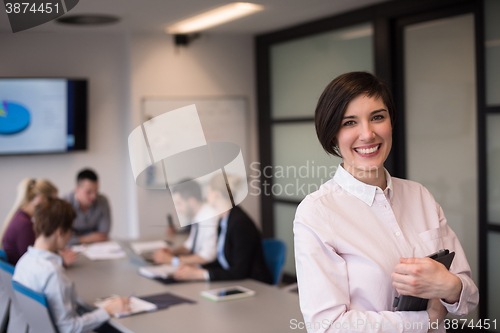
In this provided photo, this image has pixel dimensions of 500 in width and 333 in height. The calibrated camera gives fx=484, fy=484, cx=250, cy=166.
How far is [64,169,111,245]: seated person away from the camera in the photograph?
4.04 m

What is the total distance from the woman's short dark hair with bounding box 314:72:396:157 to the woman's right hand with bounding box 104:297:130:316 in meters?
1.40

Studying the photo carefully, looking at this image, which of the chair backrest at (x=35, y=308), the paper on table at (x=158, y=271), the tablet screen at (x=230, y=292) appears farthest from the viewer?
the paper on table at (x=158, y=271)

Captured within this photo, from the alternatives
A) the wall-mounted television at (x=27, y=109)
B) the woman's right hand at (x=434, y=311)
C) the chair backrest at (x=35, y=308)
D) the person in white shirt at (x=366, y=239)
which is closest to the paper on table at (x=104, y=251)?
the wall-mounted television at (x=27, y=109)

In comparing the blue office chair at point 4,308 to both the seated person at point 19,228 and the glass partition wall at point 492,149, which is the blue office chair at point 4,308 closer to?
the seated person at point 19,228

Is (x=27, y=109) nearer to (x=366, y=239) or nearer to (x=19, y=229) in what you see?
(x=19, y=229)

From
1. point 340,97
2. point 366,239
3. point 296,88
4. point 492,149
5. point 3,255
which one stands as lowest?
point 3,255

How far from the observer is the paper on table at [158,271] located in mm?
2935

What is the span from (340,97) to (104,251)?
2842 mm

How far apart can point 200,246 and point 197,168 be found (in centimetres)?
178

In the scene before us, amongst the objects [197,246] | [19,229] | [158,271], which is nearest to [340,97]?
[19,229]

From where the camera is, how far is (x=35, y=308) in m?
2.07

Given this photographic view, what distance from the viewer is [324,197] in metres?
1.33

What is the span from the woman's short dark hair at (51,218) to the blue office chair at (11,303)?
0.65 feet

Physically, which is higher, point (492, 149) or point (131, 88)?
point (131, 88)
